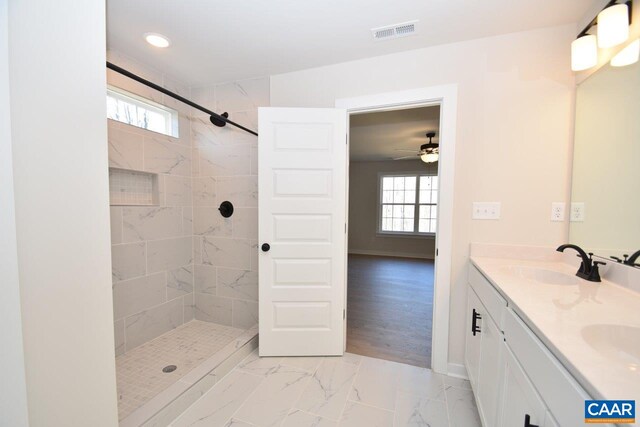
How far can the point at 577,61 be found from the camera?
4.79 ft

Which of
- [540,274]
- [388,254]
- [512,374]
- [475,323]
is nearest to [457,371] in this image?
[475,323]

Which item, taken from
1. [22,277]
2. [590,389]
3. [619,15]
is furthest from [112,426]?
[619,15]

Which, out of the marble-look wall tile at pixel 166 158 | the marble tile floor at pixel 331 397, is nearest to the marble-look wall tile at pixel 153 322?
the marble tile floor at pixel 331 397

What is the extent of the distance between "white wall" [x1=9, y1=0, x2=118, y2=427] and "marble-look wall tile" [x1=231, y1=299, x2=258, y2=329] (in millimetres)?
1596

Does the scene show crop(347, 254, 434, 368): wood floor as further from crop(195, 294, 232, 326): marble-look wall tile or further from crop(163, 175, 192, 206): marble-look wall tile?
crop(163, 175, 192, 206): marble-look wall tile

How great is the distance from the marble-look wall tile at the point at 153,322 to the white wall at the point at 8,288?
5.41 ft

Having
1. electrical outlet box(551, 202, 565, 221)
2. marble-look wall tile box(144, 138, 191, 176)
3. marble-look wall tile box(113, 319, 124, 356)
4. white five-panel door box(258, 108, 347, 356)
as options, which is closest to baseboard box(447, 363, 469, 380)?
white five-panel door box(258, 108, 347, 356)

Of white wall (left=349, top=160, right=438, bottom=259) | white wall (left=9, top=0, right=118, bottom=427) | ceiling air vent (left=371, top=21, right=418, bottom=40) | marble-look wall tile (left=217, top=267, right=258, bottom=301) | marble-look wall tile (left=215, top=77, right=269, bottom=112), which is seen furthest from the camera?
white wall (left=349, top=160, right=438, bottom=259)

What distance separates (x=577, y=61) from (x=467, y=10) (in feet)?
2.26

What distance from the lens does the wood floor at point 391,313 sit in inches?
89.5

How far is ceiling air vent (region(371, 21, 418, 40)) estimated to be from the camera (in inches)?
65.2

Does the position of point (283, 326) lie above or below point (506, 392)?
below

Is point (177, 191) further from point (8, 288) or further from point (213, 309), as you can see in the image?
point (8, 288)

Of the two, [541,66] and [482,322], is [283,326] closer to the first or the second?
[482,322]
